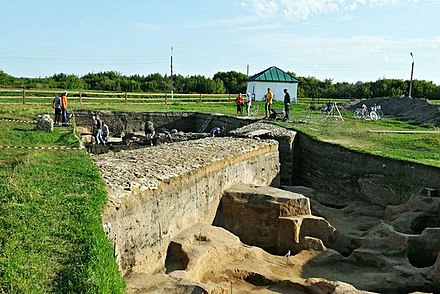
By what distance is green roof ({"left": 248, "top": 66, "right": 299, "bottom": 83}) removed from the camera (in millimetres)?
40906

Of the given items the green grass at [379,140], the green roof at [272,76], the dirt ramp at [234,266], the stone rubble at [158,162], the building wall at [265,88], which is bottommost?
Answer: the dirt ramp at [234,266]

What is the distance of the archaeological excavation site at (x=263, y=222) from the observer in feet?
24.9

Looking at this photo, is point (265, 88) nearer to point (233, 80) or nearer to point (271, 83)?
point (271, 83)

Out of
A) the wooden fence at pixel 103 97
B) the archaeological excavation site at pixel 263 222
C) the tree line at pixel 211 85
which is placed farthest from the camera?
the tree line at pixel 211 85

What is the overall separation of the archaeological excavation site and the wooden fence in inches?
724

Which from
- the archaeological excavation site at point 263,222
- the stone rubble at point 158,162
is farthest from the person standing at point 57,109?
the stone rubble at point 158,162

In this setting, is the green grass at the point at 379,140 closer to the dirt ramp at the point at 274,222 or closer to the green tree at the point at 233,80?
the dirt ramp at the point at 274,222

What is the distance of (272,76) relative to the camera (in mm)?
41281

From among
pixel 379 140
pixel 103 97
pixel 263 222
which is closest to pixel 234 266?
pixel 263 222

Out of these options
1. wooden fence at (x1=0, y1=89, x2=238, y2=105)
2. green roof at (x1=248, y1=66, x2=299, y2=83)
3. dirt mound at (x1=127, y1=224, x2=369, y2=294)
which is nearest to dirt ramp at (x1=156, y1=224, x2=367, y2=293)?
dirt mound at (x1=127, y1=224, x2=369, y2=294)

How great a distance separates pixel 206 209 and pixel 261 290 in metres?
2.47

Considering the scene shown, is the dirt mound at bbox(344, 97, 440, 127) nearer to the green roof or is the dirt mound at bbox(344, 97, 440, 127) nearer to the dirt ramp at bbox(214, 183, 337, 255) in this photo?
the green roof

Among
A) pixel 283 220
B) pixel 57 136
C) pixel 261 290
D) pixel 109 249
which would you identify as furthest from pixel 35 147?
pixel 109 249

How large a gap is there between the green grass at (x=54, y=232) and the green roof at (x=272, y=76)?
32.6 m
